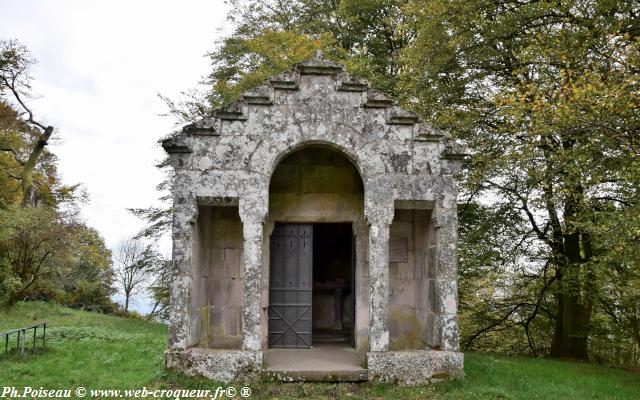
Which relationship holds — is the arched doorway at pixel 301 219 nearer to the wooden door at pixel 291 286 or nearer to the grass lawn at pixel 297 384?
the wooden door at pixel 291 286

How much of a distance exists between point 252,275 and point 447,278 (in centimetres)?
298

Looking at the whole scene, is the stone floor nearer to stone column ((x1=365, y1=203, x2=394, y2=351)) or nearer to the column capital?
stone column ((x1=365, y1=203, x2=394, y2=351))

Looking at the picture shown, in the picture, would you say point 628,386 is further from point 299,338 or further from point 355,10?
point 355,10

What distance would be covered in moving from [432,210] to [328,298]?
6214 mm

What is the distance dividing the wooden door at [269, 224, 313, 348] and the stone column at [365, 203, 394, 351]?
1843 millimetres

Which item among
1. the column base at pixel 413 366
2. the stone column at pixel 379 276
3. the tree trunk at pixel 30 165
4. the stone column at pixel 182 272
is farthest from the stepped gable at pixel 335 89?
Answer: the tree trunk at pixel 30 165

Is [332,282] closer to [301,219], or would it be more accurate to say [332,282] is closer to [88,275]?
[301,219]

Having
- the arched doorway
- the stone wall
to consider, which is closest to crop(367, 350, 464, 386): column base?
the arched doorway

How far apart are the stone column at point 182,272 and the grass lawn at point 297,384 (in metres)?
0.57

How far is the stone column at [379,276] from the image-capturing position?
24.7 ft

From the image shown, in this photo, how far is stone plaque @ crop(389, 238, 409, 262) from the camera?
29.8 feet

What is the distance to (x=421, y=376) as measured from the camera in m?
7.54

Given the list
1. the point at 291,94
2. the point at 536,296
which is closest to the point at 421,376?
the point at 291,94

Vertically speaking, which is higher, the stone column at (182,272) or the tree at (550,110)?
the tree at (550,110)
